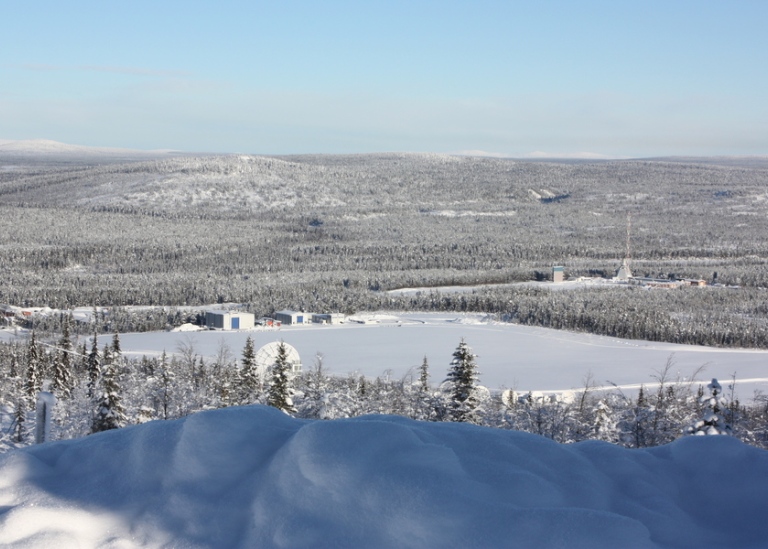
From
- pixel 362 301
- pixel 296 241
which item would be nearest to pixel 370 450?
pixel 362 301

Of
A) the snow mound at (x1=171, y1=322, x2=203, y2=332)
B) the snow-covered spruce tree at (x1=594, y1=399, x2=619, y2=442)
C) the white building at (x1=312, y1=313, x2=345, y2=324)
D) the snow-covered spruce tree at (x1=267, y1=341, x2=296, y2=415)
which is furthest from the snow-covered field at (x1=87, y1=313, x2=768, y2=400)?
the snow-covered spruce tree at (x1=594, y1=399, x2=619, y2=442)

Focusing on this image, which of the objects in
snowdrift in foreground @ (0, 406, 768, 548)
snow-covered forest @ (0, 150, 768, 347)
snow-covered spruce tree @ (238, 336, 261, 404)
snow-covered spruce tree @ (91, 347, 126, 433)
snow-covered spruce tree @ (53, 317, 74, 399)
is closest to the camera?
snowdrift in foreground @ (0, 406, 768, 548)

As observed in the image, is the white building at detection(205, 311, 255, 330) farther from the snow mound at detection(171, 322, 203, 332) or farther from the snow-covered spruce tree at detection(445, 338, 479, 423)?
the snow-covered spruce tree at detection(445, 338, 479, 423)

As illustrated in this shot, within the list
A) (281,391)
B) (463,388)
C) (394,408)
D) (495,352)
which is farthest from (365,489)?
(495,352)

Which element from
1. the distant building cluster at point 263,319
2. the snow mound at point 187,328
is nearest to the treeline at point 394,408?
the snow mound at point 187,328

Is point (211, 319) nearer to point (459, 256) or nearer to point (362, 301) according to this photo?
point (362, 301)

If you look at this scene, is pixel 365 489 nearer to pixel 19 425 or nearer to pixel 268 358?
pixel 19 425
